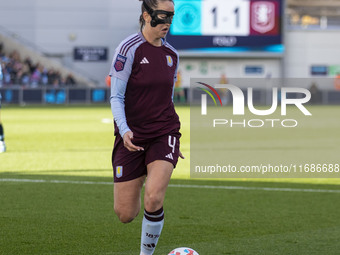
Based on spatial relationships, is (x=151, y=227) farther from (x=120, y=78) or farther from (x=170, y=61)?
(x=170, y=61)

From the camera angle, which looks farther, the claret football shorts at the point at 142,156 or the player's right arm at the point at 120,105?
the claret football shorts at the point at 142,156

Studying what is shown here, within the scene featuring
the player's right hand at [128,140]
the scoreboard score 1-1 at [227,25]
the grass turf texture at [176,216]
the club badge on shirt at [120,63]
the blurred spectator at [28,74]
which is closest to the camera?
the player's right hand at [128,140]

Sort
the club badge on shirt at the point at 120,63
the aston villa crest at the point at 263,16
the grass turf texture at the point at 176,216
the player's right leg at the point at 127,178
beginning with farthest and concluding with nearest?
the aston villa crest at the point at 263,16
the grass turf texture at the point at 176,216
the player's right leg at the point at 127,178
the club badge on shirt at the point at 120,63

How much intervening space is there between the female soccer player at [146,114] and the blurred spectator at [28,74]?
140 feet

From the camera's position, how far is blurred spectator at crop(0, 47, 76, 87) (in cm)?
4922

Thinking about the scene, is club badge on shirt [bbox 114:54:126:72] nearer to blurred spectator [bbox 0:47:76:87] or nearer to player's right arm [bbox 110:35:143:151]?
player's right arm [bbox 110:35:143:151]

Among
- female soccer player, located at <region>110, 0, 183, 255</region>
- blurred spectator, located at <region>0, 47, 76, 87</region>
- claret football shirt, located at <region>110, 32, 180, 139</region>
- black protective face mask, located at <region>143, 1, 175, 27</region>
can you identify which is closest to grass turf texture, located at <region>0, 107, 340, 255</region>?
female soccer player, located at <region>110, 0, 183, 255</region>

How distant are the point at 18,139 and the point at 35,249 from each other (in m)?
14.3

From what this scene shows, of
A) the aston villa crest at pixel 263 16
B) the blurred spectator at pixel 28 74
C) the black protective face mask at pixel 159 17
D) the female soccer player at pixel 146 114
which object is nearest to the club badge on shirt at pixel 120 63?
the female soccer player at pixel 146 114

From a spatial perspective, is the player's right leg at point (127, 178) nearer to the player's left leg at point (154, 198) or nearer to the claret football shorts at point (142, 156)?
the claret football shorts at point (142, 156)

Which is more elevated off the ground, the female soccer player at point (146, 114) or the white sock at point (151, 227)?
the female soccer player at point (146, 114)

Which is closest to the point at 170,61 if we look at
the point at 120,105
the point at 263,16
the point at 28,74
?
the point at 120,105

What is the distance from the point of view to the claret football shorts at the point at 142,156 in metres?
6.34

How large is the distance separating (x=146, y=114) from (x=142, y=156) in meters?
0.34
